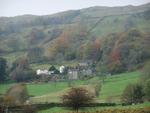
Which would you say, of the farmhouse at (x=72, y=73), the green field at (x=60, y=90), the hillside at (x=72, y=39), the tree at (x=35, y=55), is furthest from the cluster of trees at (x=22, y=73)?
the tree at (x=35, y=55)

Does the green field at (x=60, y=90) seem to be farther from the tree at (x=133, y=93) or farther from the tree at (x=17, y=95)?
the tree at (x=133, y=93)

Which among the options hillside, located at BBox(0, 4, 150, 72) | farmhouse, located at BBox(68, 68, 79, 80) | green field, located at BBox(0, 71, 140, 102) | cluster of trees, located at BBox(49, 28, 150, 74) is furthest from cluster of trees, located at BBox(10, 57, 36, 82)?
cluster of trees, located at BBox(49, 28, 150, 74)

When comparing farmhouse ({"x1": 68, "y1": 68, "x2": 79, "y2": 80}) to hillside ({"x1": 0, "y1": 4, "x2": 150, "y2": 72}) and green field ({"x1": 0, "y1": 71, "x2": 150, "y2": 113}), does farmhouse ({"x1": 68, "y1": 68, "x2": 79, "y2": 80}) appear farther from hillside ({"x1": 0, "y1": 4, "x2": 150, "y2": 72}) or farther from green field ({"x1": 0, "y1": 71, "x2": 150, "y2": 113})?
hillside ({"x1": 0, "y1": 4, "x2": 150, "y2": 72})

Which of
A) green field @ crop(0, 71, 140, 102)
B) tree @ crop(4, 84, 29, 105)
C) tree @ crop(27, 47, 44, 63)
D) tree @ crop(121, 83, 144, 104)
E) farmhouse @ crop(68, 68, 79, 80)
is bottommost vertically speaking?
tree @ crop(27, 47, 44, 63)

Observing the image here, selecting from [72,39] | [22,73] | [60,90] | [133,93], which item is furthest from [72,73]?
[72,39]

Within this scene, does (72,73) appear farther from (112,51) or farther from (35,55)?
(35,55)

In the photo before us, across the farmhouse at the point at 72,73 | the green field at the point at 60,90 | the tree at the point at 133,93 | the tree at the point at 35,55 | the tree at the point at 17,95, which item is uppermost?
the tree at the point at 133,93

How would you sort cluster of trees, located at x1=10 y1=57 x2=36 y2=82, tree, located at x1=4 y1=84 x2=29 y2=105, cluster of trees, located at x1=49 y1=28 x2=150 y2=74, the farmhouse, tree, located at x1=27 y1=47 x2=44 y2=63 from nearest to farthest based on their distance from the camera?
tree, located at x1=4 y1=84 x2=29 y2=105 → the farmhouse → cluster of trees, located at x1=10 y1=57 x2=36 y2=82 → cluster of trees, located at x1=49 y1=28 x2=150 y2=74 → tree, located at x1=27 y1=47 x2=44 y2=63

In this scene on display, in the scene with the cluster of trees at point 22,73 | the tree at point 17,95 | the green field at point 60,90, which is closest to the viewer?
the tree at point 17,95

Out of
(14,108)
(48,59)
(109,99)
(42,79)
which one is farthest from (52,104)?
(48,59)

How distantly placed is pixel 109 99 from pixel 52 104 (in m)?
11.2

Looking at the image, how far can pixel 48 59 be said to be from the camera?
138 m

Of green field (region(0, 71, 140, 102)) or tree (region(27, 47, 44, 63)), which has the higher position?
green field (region(0, 71, 140, 102))

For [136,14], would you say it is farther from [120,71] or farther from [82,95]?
[82,95]
